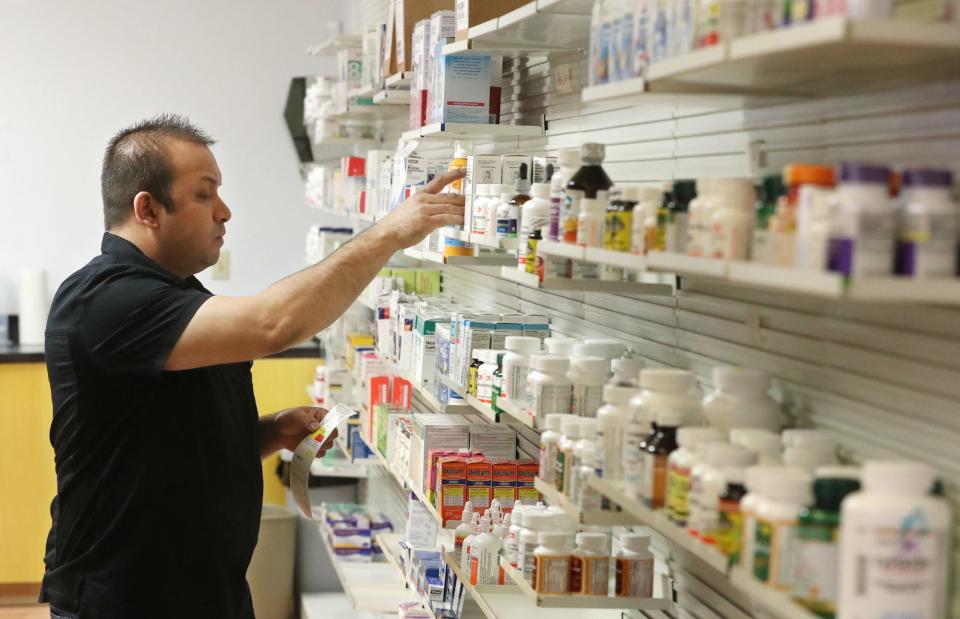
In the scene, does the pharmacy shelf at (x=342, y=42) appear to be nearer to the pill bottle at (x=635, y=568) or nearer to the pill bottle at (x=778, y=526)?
the pill bottle at (x=635, y=568)

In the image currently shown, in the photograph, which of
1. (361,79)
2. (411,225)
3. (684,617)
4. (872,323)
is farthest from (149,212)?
(361,79)

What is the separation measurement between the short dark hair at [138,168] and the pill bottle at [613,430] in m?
1.56

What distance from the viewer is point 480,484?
369cm

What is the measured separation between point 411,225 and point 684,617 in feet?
4.01

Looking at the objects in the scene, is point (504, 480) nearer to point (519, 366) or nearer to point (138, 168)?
point (519, 366)

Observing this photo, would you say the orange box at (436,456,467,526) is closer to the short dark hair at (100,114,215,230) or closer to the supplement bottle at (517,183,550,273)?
the supplement bottle at (517,183,550,273)

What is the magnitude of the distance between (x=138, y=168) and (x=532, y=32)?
3.81 feet

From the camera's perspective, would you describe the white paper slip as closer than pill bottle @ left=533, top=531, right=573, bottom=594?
No

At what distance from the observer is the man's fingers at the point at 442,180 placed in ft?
11.0

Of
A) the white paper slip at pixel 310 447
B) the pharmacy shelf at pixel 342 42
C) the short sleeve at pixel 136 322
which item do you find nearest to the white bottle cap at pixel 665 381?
the short sleeve at pixel 136 322

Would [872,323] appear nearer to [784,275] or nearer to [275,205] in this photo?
[784,275]

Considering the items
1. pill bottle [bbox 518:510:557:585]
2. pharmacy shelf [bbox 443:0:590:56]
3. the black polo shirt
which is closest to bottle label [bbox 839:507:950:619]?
pill bottle [bbox 518:510:557:585]

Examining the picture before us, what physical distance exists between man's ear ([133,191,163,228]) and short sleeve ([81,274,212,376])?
0.98 feet

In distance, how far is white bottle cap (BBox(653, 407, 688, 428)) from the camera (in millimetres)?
2109
